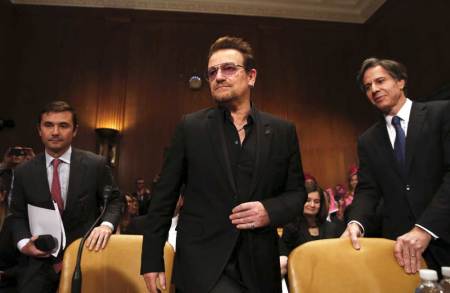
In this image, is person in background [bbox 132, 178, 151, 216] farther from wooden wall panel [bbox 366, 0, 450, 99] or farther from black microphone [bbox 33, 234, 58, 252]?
wooden wall panel [bbox 366, 0, 450, 99]

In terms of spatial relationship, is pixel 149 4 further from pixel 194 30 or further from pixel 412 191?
pixel 412 191

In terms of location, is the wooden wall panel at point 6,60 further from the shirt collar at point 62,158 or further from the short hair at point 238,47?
the short hair at point 238,47

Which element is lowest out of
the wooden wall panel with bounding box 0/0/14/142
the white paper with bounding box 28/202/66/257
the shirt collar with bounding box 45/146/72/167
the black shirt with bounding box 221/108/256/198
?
the white paper with bounding box 28/202/66/257

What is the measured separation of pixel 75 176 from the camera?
205 cm

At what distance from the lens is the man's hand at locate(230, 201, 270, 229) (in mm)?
1282

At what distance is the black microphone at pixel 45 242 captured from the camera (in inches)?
69.4

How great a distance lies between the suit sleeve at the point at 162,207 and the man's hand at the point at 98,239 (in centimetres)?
30

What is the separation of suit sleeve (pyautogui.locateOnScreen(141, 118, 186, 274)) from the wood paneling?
528 centimetres

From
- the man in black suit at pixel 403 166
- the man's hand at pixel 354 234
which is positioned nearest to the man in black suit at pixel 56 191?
the man's hand at pixel 354 234

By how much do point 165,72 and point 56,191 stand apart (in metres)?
5.22

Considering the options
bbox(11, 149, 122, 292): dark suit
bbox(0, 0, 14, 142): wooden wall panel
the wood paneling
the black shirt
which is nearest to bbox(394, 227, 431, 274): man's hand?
the black shirt

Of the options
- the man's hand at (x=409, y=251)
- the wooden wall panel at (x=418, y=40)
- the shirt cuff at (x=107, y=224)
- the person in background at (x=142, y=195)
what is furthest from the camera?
the wooden wall panel at (x=418, y=40)

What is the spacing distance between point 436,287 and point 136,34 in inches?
266

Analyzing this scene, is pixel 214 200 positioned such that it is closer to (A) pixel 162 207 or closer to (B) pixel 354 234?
(A) pixel 162 207
